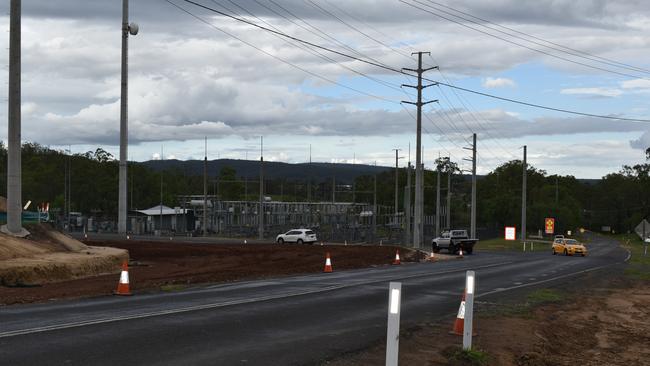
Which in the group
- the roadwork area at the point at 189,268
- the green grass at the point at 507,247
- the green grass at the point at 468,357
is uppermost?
the green grass at the point at 468,357

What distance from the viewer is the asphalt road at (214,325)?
10352 mm

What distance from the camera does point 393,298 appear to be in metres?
8.06

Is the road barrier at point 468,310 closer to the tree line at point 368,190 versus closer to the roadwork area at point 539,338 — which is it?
the roadwork area at point 539,338

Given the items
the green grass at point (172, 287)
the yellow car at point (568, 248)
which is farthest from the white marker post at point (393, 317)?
the yellow car at point (568, 248)

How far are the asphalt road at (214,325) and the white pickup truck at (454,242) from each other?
37.9m

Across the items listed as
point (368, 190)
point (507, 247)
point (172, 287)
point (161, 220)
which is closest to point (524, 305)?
point (172, 287)

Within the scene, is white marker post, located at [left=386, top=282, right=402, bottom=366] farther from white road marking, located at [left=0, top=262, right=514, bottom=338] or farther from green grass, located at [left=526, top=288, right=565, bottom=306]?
green grass, located at [left=526, top=288, right=565, bottom=306]

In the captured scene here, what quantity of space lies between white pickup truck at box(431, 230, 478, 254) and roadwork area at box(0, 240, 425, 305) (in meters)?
7.35

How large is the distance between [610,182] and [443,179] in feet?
179

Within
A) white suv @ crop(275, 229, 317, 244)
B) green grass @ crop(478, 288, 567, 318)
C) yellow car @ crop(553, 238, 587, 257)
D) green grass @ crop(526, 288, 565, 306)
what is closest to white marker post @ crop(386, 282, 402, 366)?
green grass @ crop(478, 288, 567, 318)

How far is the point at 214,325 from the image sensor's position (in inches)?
529

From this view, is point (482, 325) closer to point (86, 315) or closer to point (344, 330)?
point (344, 330)

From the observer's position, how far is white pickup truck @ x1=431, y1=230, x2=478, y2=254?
60197 millimetres

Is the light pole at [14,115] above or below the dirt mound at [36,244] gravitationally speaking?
above
